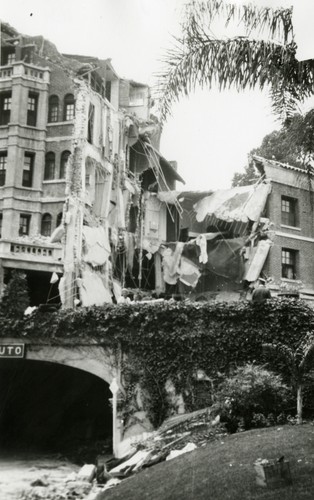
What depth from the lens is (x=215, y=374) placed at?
762 inches

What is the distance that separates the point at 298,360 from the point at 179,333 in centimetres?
418

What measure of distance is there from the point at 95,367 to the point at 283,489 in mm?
11156

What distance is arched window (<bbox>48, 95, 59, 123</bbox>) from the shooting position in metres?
35.9

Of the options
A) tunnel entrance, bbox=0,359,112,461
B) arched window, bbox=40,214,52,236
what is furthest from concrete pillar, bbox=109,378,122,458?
arched window, bbox=40,214,52,236

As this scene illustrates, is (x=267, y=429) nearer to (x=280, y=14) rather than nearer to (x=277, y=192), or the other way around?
(x=280, y=14)

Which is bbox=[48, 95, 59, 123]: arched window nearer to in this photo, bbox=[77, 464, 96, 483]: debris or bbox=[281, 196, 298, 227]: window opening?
bbox=[281, 196, 298, 227]: window opening

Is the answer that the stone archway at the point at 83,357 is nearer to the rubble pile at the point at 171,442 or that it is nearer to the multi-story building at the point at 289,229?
the rubble pile at the point at 171,442

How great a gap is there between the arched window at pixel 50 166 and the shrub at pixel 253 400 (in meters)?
22.0

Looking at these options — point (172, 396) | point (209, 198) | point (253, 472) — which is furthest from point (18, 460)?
point (209, 198)

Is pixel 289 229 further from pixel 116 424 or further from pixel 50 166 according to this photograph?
pixel 116 424

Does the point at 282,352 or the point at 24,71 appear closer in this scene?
the point at 282,352

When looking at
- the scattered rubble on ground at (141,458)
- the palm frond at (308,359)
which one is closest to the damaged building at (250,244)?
the palm frond at (308,359)

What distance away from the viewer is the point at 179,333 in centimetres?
1991

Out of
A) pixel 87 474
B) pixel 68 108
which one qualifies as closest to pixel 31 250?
pixel 68 108
